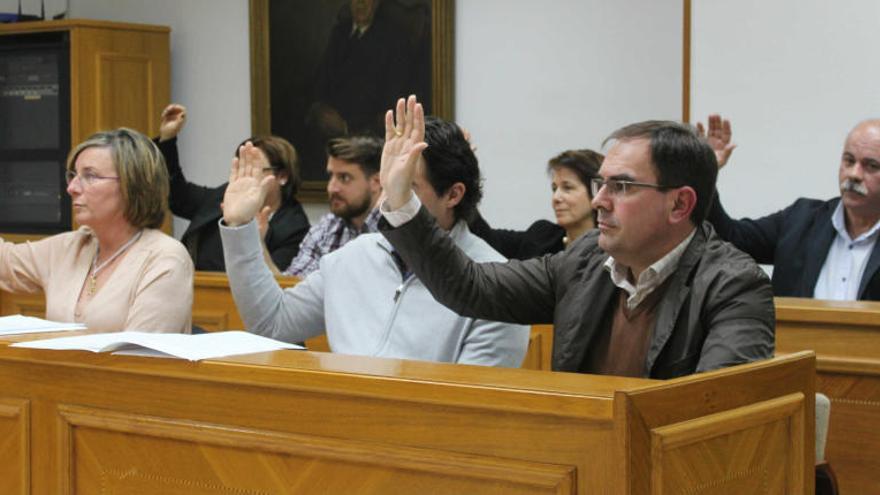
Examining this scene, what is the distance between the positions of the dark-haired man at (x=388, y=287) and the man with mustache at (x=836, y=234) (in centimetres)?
167

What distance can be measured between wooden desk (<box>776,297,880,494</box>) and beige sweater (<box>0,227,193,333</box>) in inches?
66.6

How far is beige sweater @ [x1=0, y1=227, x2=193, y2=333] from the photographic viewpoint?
3.29m

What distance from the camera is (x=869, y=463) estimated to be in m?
3.50

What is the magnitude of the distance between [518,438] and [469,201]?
1.40 metres

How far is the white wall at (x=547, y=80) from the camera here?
7023 mm

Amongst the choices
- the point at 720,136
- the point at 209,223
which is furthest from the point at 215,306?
Result: the point at 720,136

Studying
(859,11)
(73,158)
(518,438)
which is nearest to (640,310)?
(518,438)

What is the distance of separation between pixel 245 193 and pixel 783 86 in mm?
3121

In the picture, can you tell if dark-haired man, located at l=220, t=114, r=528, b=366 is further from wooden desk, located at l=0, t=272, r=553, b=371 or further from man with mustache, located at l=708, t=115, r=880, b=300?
Answer: man with mustache, located at l=708, t=115, r=880, b=300

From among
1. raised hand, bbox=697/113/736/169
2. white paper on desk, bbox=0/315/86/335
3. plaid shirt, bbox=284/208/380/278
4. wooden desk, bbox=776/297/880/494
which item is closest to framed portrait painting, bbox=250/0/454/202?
plaid shirt, bbox=284/208/380/278

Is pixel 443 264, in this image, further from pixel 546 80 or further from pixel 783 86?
pixel 546 80

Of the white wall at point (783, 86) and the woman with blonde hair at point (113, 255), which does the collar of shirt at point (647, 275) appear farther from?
the white wall at point (783, 86)

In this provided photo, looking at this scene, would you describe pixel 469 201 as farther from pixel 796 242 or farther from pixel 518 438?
pixel 796 242

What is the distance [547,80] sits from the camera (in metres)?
7.36
